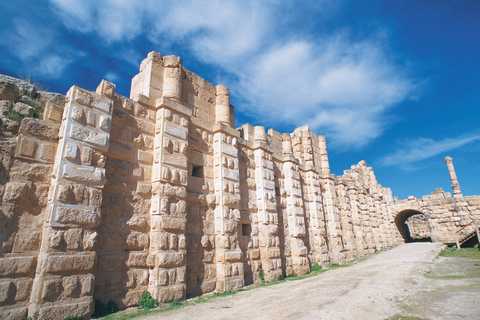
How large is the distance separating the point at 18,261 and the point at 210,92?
6164mm

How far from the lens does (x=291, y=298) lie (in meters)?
5.55

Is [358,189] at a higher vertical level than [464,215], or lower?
higher

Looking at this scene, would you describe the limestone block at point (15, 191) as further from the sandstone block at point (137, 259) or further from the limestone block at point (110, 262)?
the sandstone block at point (137, 259)

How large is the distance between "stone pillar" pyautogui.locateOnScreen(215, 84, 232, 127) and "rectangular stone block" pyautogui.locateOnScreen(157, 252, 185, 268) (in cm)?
422

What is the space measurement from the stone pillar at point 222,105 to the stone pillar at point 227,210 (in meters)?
0.63

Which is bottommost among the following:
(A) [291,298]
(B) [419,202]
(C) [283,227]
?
(A) [291,298]

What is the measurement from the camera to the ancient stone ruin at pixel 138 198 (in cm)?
424

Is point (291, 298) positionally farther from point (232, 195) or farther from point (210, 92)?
point (210, 92)

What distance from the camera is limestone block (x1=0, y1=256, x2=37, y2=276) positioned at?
13.1 ft

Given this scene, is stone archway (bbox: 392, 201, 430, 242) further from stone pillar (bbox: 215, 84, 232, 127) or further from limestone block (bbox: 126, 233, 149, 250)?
limestone block (bbox: 126, 233, 149, 250)

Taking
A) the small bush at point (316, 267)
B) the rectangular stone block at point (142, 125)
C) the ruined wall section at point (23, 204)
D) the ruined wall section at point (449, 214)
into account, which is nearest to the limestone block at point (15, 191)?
the ruined wall section at point (23, 204)

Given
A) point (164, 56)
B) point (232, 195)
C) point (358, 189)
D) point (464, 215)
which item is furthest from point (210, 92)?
point (464, 215)

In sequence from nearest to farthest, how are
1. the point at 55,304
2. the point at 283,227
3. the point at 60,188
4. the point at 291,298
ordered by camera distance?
the point at 55,304 < the point at 60,188 < the point at 291,298 < the point at 283,227

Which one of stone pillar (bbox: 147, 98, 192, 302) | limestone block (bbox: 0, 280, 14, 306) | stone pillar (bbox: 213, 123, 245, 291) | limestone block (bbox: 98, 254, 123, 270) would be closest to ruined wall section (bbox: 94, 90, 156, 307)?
limestone block (bbox: 98, 254, 123, 270)
